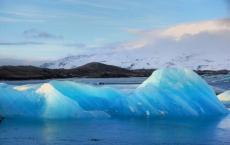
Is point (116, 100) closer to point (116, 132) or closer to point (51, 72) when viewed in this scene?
point (116, 132)

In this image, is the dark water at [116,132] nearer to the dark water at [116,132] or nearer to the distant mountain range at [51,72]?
the dark water at [116,132]

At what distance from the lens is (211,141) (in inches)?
567

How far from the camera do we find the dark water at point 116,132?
14.2 meters

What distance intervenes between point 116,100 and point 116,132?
4.73 m

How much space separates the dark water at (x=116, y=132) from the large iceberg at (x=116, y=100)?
1047 millimetres

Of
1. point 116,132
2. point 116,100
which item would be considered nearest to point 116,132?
point 116,132

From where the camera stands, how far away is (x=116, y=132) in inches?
630

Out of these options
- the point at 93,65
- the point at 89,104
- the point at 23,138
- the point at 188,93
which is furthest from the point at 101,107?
the point at 93,65

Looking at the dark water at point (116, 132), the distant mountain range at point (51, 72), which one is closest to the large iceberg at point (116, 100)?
the dark water at point (116, 132)

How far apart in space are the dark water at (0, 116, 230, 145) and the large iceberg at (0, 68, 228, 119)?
1.05 m

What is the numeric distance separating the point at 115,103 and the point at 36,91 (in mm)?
2968

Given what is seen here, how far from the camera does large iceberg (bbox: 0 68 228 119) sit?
1989 cm

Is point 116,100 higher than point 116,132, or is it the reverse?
point 116,100

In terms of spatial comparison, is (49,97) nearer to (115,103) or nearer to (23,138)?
(115,103)
